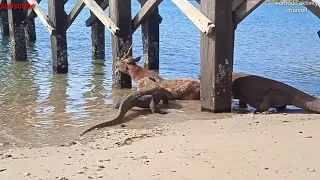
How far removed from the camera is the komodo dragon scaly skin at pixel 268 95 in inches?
282

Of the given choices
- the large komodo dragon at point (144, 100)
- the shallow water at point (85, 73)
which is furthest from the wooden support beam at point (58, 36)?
the large komodo dragon at point (144, 100)

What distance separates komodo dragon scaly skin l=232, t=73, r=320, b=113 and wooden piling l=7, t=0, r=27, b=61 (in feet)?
23.8

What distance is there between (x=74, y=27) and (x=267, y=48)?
10678 mm

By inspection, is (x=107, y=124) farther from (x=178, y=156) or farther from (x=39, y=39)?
(x=39, y=39)

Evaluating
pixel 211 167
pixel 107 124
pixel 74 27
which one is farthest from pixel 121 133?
pixel 74 27

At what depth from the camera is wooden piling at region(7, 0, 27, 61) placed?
13.0 m

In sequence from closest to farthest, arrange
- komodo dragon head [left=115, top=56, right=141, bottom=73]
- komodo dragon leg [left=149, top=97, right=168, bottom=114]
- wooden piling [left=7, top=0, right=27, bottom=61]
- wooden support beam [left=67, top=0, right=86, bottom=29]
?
komodo dragon leg [left=149, top=97, right=168, bottom=114] → komodo dragon head [left=115, top=56, right=141, bottom=73] → wooden support beam [left=67, top=0, right=86, bottom=29] → wooden piling [left=7, top=0, right=27, bottom=61]

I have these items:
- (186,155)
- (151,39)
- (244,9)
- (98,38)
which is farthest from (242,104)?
Result: (98,38)

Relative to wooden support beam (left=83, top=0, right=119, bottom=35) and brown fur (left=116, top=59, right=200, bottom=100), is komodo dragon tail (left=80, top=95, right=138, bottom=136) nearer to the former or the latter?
brown fur (left=116, top=59, right=200, bottom=100)

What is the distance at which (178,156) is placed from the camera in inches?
182

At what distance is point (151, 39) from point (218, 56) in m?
4.97

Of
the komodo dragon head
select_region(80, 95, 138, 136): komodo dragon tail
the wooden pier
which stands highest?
the wooden pier

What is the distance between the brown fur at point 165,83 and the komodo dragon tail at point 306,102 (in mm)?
1787

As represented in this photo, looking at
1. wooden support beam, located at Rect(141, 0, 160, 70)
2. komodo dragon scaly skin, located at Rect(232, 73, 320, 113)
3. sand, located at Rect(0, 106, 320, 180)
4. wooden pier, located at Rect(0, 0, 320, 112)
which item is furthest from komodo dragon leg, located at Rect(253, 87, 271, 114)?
wooden support beam, located at Rect(141, 0, 160, 70)
